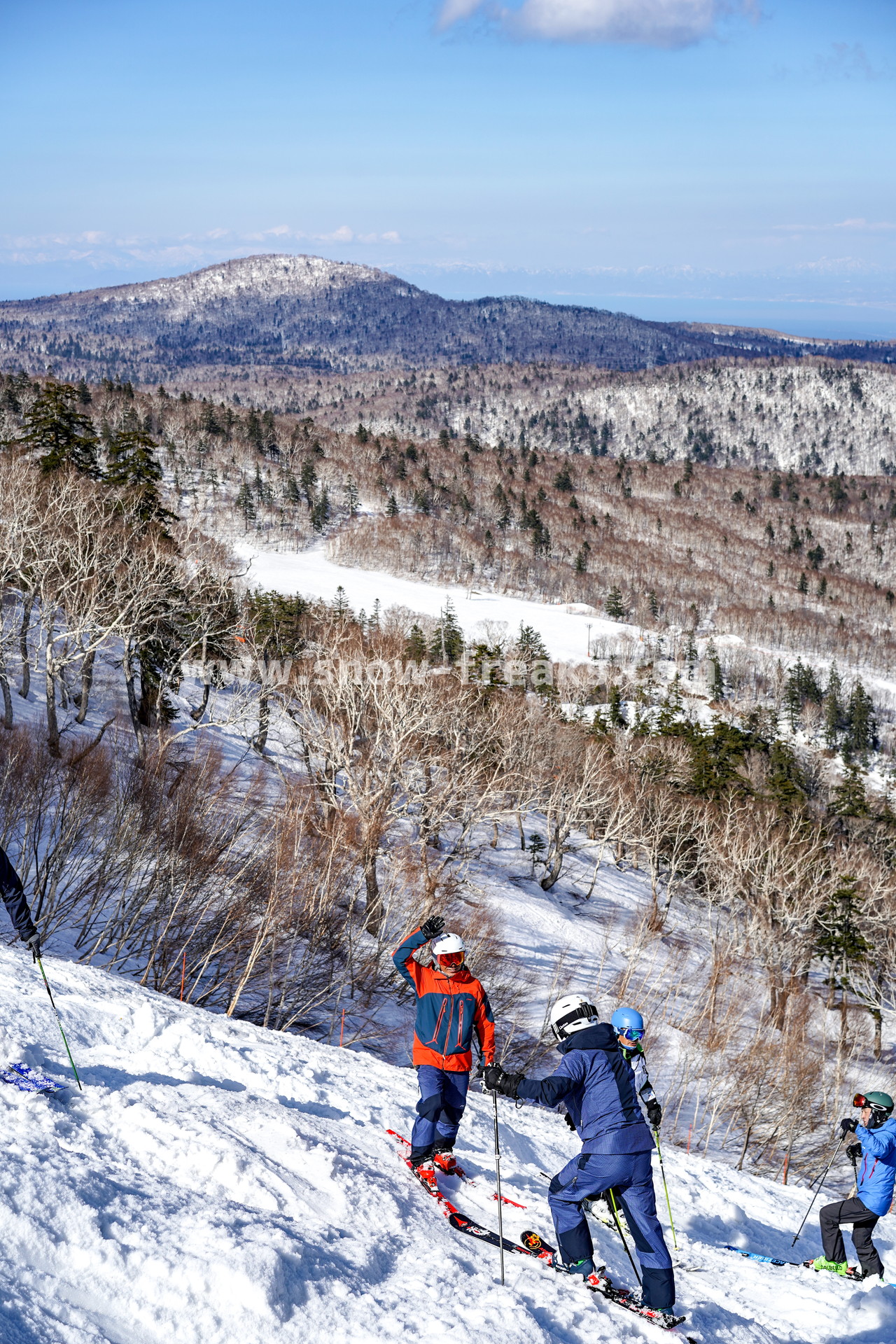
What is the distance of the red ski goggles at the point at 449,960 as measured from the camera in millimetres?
6363

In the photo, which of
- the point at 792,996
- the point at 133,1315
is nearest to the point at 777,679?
the point at 792,996

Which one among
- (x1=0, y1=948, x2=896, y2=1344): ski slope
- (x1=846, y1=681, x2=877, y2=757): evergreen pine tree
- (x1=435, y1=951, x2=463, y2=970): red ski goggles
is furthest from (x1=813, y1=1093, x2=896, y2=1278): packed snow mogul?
(x1=846, y1=681, x2=877, y2=757): evergreen pine tree

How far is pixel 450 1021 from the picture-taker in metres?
6.39

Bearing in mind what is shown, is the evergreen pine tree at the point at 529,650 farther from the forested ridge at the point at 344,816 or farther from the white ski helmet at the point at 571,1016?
the white ski helmet at the point at 571,1016

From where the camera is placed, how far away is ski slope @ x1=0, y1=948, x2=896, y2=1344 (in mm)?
4020

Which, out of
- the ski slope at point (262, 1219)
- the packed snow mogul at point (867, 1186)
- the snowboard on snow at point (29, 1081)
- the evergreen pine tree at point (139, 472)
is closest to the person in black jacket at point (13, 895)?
the ski slope at point (262, 1219)

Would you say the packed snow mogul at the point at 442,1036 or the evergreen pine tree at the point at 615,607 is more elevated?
the packed snow mogul at the point at 442,1036

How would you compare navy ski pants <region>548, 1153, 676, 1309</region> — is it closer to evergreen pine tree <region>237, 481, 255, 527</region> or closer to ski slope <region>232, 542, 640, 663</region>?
ski slope <region>232, 542, 640, 663</region>

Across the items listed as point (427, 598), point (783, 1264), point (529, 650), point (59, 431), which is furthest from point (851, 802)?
point (427, 598)

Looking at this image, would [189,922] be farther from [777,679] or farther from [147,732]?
[777,679]

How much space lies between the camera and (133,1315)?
387cm

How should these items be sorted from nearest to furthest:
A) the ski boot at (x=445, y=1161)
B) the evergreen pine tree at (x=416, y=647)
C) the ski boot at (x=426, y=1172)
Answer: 1. the ski boot at (x=426, y=1172)
2. the ski boot at (x=445, y=1161)
3. the evergreen pine tree at (x=416, y=647)

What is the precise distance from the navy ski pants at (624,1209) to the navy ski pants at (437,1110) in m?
1.08

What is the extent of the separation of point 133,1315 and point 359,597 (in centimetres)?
11370
